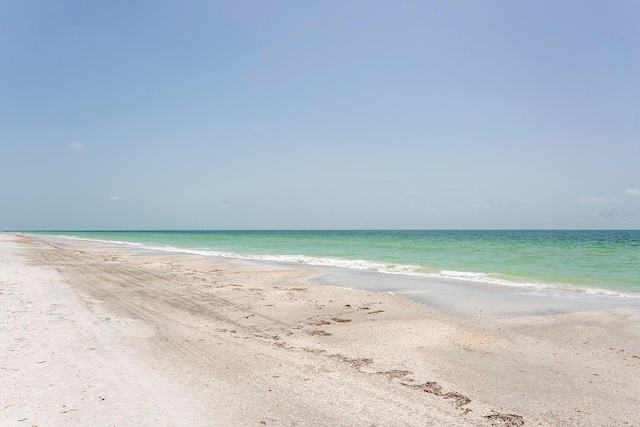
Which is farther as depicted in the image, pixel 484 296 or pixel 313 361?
pixel 484 296

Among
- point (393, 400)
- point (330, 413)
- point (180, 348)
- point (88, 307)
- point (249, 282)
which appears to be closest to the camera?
point (330, 413)

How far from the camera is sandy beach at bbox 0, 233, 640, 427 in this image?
4871mm

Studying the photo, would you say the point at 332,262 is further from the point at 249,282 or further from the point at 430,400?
the point at 430,400

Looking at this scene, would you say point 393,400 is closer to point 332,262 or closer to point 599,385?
point 599,385

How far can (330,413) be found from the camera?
4.86m

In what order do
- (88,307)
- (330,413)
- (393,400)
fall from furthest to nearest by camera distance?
(88,307) → (393,400) → (330,413)

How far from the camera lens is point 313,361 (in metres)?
6.78

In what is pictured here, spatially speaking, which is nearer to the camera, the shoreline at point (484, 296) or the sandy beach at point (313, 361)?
the sandy beach at point (313, 361)

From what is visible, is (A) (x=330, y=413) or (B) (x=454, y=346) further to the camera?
(B) (x=454, y=346)

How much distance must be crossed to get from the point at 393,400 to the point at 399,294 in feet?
28.4

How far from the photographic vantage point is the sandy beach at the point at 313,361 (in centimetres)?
487

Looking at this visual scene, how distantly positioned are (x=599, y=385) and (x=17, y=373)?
26.2ft

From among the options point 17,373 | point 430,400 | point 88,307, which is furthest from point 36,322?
point 430,400

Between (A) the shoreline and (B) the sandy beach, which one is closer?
(B) the sandy beach
